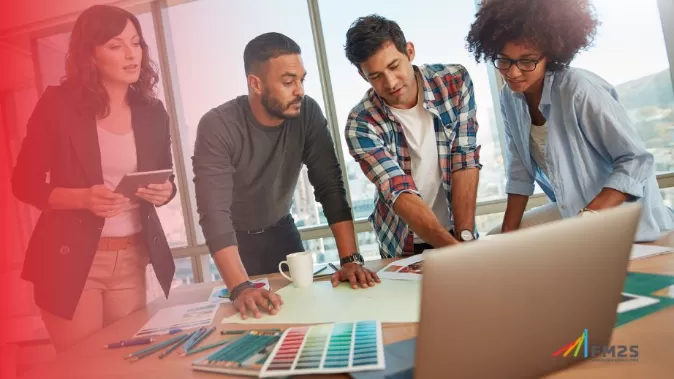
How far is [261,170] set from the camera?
174 centimetres

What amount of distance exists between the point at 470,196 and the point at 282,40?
0.86m

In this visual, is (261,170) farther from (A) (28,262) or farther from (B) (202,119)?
(A) (28,262)

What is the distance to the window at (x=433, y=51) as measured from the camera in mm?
2725

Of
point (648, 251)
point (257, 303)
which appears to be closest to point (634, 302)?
point (648, 251)

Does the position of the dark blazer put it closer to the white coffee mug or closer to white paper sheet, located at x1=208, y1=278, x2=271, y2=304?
white paper sheet, located at x1=208, y1=278, x2=271, y2=304

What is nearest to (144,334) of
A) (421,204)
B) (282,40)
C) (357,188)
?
(421,204)

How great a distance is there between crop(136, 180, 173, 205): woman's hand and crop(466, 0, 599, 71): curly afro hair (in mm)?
1112

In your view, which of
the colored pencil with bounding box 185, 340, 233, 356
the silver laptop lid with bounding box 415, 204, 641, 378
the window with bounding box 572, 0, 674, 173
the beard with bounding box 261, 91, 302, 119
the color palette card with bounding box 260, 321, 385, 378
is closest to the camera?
the silver laptop lid with bounding box 415, 204, 641, 378

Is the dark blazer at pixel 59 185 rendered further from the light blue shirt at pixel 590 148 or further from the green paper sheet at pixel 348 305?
the light blue shirt at pixel 590 148

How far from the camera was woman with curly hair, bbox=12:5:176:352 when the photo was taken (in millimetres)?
1472

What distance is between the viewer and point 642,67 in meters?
2.56

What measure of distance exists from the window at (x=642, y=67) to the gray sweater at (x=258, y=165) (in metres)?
1.72

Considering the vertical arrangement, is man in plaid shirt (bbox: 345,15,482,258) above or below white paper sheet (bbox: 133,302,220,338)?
above
